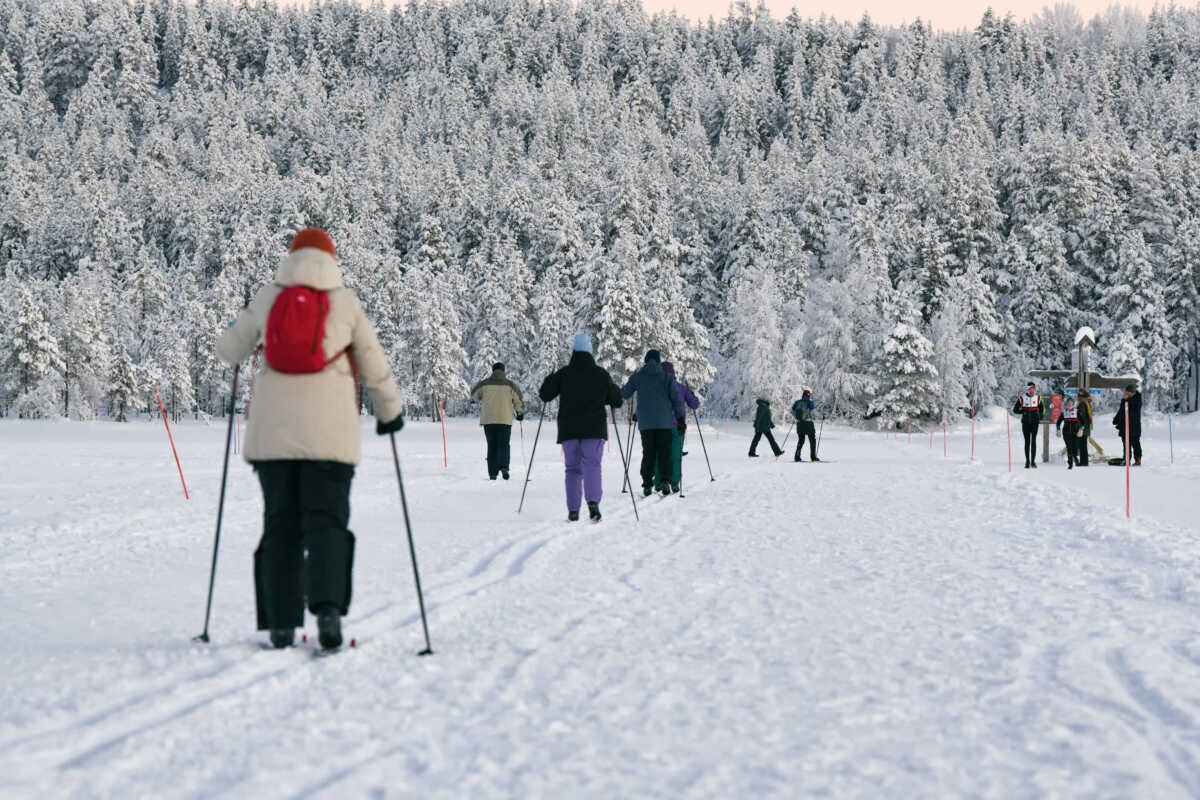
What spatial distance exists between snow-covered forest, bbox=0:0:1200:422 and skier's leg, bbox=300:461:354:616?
157 feet

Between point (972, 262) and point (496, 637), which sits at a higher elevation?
point (972, 262)

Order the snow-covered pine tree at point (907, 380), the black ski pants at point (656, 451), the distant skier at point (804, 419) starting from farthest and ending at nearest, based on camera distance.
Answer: the snow-covered pine tree at point (907, 380)
the distant skier at point (804, 419)
the black ski pants at point (656, 451)

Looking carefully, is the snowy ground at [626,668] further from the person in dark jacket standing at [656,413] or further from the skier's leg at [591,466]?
the person in dark jacket standing at [656,413]

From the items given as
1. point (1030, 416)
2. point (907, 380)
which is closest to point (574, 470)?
point (1030, 416)

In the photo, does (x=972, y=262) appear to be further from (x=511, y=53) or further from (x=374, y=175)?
(x=511, y=53)

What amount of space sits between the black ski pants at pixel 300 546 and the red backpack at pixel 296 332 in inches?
17.2

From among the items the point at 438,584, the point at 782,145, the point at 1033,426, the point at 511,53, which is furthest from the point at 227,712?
the point at 511,53

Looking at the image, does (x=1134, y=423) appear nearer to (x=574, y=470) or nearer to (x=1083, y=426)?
(x=1083, y=426)

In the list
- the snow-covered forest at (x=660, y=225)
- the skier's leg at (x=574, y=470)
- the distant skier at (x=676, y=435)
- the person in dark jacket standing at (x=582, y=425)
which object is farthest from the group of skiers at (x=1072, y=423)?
the snow-covered forest at (x=660, y=225)

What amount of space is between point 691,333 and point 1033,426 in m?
39.7

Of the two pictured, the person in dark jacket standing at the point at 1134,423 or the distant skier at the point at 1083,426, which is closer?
the person in dark jacket standing at the point at 1134,423

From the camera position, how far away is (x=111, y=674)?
149 inches

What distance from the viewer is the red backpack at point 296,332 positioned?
410 centimetres

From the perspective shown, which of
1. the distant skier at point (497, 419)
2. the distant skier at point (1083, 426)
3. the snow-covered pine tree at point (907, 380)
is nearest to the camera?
the distant skier at point (497, 419)
